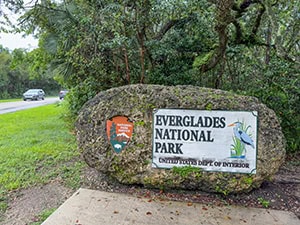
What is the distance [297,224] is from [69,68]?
200 inches

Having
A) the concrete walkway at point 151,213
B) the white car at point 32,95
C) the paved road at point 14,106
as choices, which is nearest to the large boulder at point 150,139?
the concrete walkway at point 151,213

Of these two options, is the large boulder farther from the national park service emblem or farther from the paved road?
the paved road

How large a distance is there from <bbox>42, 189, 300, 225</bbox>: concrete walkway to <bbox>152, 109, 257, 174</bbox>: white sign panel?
0.41 meters

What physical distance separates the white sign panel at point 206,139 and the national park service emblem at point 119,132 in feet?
1.00

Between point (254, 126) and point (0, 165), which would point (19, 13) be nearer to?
point (0, 165)

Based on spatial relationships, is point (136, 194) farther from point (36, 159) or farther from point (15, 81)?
point (15, 81)

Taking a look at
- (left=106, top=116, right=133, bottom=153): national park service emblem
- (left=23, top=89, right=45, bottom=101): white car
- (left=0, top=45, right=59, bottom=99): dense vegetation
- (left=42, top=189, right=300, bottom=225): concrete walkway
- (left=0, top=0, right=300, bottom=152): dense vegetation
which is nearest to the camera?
(left=42, top=189, right=300, bottom=225): concrete walkway

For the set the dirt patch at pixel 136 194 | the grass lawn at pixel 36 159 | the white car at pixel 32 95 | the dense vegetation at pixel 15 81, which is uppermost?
the dense vegetation at pixel 15 81

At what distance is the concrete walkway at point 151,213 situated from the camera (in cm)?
214

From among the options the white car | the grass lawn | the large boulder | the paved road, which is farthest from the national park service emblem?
the white car

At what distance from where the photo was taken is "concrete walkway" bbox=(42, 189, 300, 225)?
84.1 inches

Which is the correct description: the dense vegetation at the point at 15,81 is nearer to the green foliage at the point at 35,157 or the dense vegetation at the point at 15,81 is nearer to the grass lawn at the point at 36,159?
the green foliage at the point at 35,157

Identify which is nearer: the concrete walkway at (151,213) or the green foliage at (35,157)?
the concrete walkway at (151,213)

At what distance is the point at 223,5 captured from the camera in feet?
12.0
